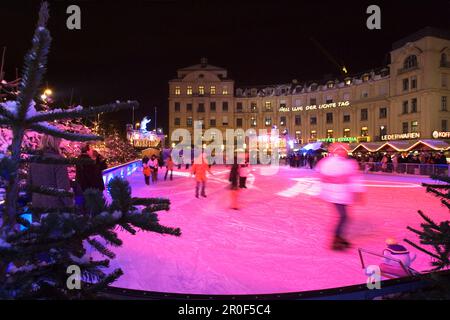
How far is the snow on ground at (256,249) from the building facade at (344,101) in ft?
106

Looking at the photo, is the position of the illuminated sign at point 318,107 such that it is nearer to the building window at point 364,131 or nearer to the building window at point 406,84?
the building window at point 364,131

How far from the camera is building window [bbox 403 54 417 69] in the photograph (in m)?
40.8

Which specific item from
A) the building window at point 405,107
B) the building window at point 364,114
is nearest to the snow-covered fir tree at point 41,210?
the building window at point 405,107

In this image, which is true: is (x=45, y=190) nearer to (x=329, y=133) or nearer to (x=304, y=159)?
(x=304, y=159)

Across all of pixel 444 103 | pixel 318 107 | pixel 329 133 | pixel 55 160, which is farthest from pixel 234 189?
pixel 318 107

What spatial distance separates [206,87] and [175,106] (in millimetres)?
6544

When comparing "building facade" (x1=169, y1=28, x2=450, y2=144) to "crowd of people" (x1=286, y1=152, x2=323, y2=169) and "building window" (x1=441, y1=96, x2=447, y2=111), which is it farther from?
"crowd of people" (x1=286, y1=152, x2=323, y2=169)

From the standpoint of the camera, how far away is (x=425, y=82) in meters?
39.4

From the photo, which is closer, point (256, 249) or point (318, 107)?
point (256, 249)

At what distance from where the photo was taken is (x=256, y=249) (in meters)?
5.32

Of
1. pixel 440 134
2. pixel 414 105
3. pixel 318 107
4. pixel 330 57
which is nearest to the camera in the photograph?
pixel 440 134

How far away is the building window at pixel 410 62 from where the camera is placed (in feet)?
134

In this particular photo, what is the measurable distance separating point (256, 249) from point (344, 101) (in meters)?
51.8
